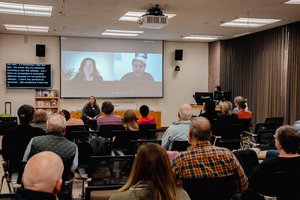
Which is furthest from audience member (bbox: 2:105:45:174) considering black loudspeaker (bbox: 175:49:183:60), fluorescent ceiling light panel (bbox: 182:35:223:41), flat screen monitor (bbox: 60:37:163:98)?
black loudspeaker (bbox: 175:49:183:60)

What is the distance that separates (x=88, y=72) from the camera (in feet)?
37.3

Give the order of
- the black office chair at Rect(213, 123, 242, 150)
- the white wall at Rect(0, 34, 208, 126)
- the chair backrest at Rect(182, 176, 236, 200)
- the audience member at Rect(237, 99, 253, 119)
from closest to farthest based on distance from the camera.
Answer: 1. the chair backrest at Rect(182, 176, 236, 200)
2. the black office chair at Rect(213, 123, 242, 150)
3. the audience member at Rect(237, 99, 253, 119)
4. the white wall at Rect(0, 34, 208, 126)

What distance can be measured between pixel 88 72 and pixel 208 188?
30.6ft

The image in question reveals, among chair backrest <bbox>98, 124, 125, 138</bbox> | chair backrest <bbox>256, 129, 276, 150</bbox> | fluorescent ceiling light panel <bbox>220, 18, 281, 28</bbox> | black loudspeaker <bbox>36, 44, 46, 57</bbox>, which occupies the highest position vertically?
fluorescent ceiling light panel <bbox>220, 18, 281, 28</bbox>

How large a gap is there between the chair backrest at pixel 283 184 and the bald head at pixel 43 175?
1658mm

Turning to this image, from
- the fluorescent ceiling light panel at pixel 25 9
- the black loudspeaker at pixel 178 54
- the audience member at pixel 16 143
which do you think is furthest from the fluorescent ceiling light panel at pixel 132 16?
the audience member at pixel 16 143

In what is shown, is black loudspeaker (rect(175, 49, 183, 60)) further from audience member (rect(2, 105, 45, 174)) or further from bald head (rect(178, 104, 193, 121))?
audience member (rect(2, 105, 45, 174))

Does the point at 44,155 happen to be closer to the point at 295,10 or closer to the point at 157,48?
the point at 295,10

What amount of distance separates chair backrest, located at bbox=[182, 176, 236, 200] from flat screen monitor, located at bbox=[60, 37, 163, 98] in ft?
30.1

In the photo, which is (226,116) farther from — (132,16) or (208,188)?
(208,188)

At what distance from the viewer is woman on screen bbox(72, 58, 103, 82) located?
444 inches

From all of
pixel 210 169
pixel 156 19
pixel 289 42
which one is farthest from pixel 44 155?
pixel 289 42

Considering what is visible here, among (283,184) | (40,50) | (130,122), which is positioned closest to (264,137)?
(130,122)

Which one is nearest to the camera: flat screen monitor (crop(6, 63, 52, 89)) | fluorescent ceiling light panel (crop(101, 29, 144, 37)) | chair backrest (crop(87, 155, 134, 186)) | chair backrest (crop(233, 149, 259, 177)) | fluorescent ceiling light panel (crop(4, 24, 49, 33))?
chair backrest (crop(87, 155, 134, 186))
